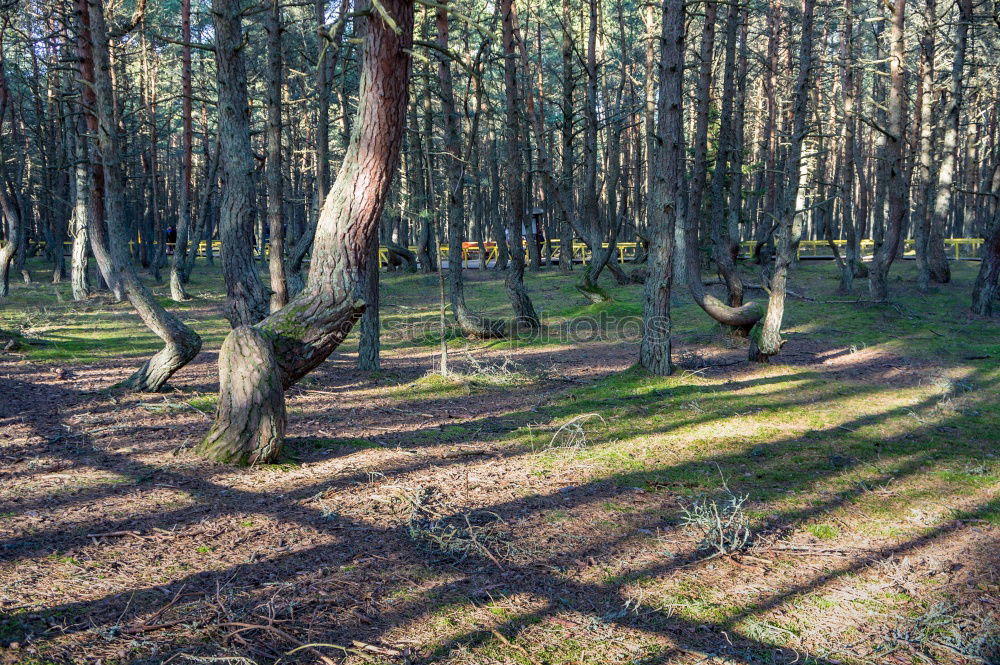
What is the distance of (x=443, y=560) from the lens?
4.17 metres

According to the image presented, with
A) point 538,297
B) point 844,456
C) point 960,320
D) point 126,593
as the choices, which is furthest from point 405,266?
point 126,593

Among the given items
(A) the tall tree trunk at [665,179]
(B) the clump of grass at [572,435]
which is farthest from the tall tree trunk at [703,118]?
(B) the clump of grass at [572,435]

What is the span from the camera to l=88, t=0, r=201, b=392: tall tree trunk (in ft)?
24.5

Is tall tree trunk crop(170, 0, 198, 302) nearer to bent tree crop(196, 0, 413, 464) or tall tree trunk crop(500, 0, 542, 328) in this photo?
tall tree trunk crop(500, 0, 542, 328)

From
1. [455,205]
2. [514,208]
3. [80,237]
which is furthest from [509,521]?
[80,237]

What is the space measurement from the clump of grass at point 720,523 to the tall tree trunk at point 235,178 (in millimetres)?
6041

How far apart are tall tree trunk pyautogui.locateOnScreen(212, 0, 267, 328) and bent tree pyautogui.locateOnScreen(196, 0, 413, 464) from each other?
132 inches

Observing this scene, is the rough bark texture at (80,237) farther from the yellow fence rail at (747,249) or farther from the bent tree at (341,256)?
the bent tree at (341,256)

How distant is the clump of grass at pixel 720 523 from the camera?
449cm

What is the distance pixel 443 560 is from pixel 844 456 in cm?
395

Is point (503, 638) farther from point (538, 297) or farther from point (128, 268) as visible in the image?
point (538, 297)

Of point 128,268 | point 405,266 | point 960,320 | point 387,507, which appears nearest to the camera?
point 387,507

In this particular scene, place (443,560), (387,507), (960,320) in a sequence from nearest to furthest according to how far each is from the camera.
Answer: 1. (443,560)
2. (387,507)
3. (960,320)

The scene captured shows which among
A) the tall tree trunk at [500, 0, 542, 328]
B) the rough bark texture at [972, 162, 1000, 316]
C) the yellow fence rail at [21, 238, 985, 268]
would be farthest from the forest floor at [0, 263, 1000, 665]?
the yellow fence rail at [21, 238, 985, 268]
